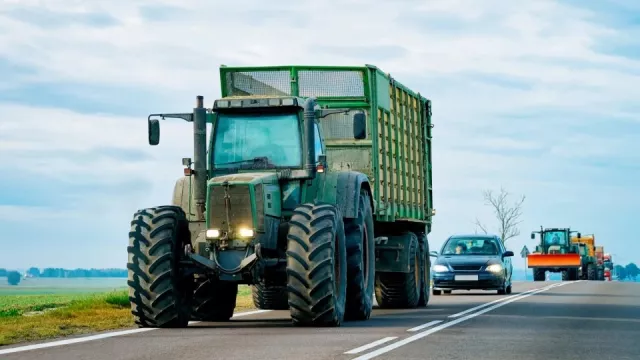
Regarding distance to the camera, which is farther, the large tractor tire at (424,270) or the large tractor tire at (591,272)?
the large tractor tire at (591,272)

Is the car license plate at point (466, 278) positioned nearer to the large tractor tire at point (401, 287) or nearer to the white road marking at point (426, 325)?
the large tractor tire at point (401, 287)

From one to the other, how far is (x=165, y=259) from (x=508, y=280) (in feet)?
68.2

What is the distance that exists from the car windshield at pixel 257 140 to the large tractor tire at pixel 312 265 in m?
1.18

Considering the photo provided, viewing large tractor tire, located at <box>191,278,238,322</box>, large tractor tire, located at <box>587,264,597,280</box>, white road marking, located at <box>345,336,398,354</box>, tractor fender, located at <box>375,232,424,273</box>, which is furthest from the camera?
large tractor tire, located at <box>587,264,597,280</box>

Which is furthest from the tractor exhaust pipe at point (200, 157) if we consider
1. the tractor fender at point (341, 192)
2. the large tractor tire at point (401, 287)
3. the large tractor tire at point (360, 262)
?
the large tractor tire at point (401, 287)

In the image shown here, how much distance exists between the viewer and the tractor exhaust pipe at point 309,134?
18094mm

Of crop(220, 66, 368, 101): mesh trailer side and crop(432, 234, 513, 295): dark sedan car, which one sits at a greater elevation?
crop(220, 66, 368, 101): mesh trailer side

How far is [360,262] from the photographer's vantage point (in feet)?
62.5

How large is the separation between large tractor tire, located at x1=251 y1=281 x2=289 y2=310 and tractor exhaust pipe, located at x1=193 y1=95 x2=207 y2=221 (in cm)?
650

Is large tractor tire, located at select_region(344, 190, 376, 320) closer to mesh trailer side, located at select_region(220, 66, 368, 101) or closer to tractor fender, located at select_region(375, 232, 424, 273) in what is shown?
mesh trailer side, located at select_region(220, 66, 368, 101)

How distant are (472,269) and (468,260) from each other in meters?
0.33

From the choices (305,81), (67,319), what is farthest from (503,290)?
(67,319)

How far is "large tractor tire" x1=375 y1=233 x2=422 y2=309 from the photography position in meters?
25.2

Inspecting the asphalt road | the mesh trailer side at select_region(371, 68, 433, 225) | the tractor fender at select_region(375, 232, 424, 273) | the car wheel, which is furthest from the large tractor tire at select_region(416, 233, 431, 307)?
the car wheel
